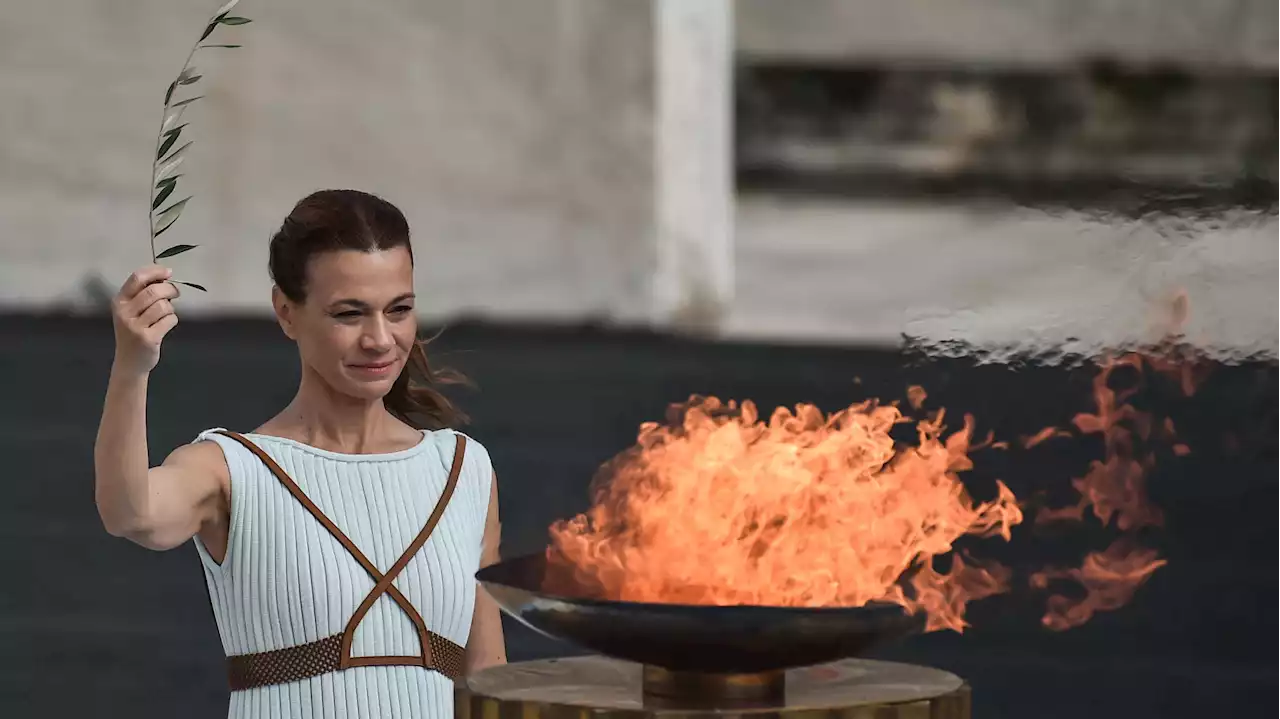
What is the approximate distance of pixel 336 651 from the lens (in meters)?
2.25

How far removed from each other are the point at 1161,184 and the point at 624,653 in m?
4.85

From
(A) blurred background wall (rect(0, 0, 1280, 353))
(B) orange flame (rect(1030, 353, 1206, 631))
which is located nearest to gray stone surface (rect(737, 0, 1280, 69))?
(A) blurred background wall (rect(0, 0, 1280, 353))

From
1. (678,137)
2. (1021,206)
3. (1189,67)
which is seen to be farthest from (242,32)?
(1189,67)

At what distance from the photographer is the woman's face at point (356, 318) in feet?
7.33

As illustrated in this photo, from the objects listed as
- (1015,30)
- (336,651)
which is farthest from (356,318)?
(1015,30)

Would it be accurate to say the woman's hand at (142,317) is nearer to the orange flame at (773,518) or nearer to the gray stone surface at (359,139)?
the orange flame at (773,518)

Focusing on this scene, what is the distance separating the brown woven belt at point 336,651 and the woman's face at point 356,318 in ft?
0.48

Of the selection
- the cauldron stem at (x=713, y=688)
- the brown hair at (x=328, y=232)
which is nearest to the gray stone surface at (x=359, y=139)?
the brown hair at (x=328, y=232)

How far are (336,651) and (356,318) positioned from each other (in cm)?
40

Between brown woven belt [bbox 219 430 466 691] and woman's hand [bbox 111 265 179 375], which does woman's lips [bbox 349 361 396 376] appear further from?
woman's hand [bbox 111 265 179 375]

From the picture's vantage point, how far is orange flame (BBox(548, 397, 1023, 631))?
2.14 metres

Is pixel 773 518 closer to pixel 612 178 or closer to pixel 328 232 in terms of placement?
pixel 328 232

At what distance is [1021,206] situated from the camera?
6953 millimetres

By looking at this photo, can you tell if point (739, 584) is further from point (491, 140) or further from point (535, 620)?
point (491, 140)
